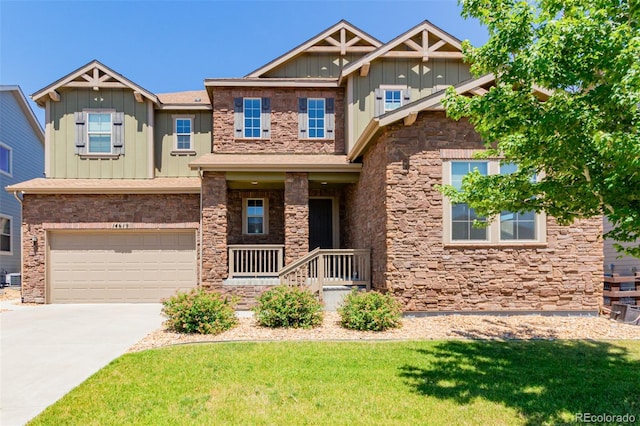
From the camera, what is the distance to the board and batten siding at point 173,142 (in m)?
12.6

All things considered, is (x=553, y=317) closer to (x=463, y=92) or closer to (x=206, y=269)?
(x=463, y=92)

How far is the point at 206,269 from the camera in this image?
10172 millimetres

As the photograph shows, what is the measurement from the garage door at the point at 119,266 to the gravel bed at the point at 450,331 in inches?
166

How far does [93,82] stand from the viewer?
476 inches

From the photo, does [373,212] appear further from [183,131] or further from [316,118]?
[183,131]

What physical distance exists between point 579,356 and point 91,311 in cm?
1155

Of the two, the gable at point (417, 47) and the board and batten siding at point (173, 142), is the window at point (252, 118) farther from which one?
the gable at point (417, 47)

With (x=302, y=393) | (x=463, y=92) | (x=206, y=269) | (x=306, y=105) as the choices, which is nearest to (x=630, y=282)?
(x=463, y=92)

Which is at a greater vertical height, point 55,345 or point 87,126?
point 87,126

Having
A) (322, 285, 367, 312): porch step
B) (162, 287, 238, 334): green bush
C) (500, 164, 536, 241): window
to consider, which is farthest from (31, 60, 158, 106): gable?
(500, 164, 536, 241): window

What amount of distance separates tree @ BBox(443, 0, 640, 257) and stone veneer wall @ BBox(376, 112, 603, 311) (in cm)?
322

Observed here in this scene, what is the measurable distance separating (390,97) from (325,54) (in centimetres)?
297

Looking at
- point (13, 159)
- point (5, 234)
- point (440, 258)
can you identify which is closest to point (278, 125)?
point (440, 258)

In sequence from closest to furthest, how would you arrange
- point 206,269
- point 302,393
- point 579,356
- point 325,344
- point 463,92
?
point 302,393
point 579,356
point 325,344
point 463,92
point 206,269
